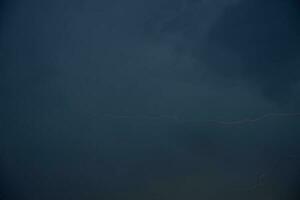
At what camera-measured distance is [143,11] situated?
6.26 ft

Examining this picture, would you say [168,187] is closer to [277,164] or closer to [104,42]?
[277,164]

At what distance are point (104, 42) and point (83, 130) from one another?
1.79 ft

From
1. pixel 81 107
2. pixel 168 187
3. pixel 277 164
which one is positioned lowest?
pixel 168 187

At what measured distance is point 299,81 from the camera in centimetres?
194

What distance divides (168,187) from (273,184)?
631mm

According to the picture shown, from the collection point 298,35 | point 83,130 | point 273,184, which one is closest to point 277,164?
point 273,184

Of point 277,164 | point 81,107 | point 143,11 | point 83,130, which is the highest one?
point 143,11

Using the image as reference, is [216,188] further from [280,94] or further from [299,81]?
[299,81]

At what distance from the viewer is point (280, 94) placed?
6.32 feet

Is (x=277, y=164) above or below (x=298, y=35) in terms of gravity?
below

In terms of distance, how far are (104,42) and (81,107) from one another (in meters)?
0.42

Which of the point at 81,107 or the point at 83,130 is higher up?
the point at 81,107

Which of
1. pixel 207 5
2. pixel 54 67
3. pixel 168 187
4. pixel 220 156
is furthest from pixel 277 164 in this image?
pixel 54 67

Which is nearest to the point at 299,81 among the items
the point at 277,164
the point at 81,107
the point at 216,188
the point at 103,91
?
the point at 277,164
